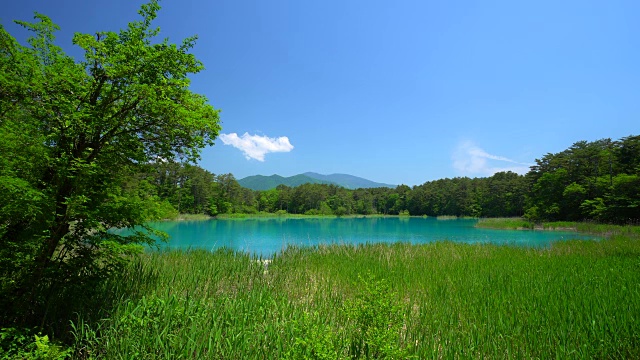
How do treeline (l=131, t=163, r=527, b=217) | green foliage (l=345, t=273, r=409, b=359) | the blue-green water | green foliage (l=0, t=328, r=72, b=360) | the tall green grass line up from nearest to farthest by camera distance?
green foliage (l=0, t=328, r=72, b=360)
green foliage (l=345, t=273, r=409, b=359)
the tall green grass
the blue-green water
treeline (l=131, t=163, r=527, b=217)

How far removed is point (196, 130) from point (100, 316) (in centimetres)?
320

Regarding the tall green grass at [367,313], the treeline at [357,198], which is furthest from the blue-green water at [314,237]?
the treeline at [357,198]

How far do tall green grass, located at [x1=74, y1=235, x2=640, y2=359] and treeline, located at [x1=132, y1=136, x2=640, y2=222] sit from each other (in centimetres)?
216

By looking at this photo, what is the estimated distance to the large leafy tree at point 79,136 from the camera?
153 inches

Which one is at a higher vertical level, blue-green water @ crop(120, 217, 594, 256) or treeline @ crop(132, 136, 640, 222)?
treeline @ crop(132, 136, 640, 222)

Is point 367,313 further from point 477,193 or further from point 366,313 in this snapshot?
point 477,193

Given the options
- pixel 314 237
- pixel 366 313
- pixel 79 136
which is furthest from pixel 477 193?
pixel 79 136

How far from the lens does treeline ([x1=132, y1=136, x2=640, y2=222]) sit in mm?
32625

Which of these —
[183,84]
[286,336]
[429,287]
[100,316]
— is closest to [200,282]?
[100,316]

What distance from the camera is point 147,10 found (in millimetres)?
4848

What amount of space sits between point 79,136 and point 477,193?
279 ft

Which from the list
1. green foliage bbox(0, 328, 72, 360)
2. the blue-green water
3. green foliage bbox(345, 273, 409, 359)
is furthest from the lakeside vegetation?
the blue-green water

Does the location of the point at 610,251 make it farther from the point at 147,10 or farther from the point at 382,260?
the point at 147,10

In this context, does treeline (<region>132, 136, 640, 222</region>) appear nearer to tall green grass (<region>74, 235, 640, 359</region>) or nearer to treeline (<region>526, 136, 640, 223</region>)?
treeline (<region>526, 136, 640, 223</region>)
